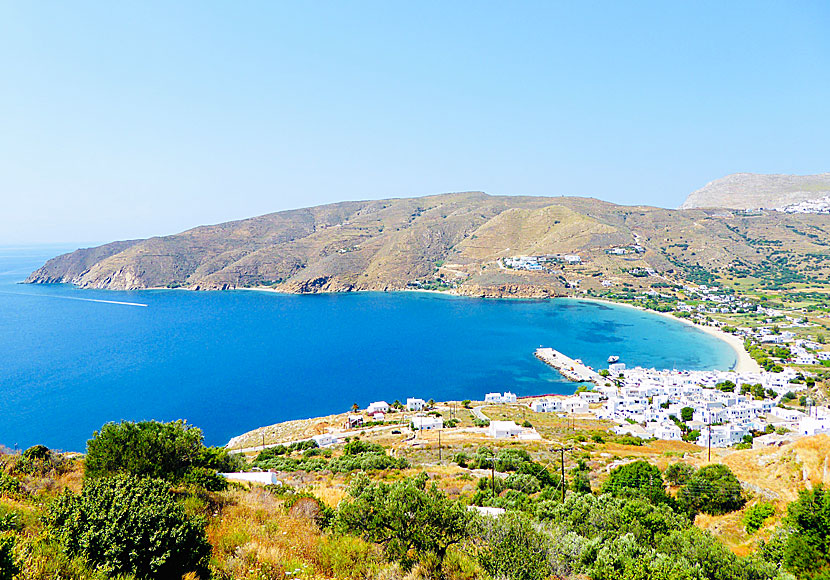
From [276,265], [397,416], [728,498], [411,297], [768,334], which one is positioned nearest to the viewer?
[728,498]

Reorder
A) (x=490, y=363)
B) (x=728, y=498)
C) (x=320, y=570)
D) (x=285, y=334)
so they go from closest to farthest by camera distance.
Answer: (x=320, y=570) → (x=728, y=498) → (x=490, y=363) → (x=285, y=334)

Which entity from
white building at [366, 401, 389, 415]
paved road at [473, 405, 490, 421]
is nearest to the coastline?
paved road at [473, 405, 490, 421]

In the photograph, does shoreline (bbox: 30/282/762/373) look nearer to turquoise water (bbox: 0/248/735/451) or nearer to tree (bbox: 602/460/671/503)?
turquoise water (bbox: 0/248/735/451)

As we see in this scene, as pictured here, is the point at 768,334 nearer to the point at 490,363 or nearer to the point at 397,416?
the point at 490,363

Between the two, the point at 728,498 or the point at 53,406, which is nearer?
the point at 728,498

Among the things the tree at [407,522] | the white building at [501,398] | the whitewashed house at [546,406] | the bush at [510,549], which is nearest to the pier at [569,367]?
the whitewashed house at [546,406]

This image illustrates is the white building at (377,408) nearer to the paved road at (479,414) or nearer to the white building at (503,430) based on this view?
the paved road at (479,414)

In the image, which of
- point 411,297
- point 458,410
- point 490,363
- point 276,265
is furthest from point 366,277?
point 458,410
